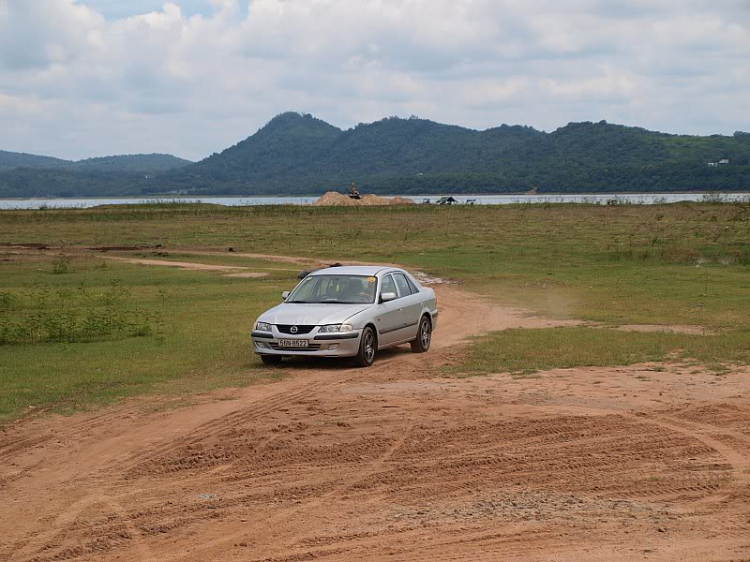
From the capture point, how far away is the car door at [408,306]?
17.3 m

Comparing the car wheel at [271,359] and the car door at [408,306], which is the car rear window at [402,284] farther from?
the car wheel at [271,359]

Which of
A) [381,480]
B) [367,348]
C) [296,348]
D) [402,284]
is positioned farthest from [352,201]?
[381,480]

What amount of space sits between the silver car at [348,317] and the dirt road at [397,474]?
1.72 meters

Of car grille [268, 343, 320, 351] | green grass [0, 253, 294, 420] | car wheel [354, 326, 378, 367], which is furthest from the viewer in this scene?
car wheel [354, 326, 378, 367]

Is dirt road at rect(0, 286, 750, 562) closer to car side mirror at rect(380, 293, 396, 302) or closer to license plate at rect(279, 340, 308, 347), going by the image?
license plate at rect(279, 340, 308, 347)

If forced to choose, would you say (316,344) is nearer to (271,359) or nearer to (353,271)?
(271,359)

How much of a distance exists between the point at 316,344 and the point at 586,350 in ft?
14.5

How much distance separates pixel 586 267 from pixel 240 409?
84.1ft

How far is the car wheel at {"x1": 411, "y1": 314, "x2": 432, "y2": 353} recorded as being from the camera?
17641 mm

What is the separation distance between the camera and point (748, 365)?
49.2ft

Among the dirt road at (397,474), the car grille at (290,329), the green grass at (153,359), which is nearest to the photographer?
the dirt road at (397,474)

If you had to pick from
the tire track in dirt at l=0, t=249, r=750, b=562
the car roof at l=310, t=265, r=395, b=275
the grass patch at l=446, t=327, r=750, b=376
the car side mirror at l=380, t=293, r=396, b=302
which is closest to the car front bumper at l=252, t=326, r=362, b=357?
the car side mirror at l=380, t=293, r=396, b=302

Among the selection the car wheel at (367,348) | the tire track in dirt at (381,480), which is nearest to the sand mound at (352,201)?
the car wheel at (367,348)

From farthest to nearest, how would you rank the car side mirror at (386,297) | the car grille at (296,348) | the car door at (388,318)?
the car side mirror at (386,297) → the car door at (388,318) → the car grille at (296,348)
